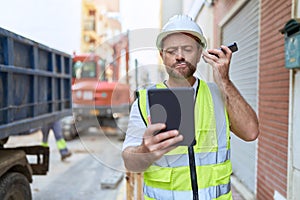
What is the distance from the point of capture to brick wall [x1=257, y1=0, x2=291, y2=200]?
352cm

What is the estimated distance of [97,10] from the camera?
27.5m

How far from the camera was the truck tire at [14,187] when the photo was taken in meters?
3.11

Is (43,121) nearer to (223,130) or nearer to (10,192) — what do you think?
(10,192)

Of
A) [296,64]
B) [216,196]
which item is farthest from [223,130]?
[296,64]

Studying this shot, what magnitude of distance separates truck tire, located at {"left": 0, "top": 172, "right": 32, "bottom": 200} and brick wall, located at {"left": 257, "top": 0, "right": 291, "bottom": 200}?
8.91ft

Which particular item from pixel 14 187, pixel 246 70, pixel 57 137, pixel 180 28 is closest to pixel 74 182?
pixel 57 137

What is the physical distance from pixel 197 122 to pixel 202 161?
200mm

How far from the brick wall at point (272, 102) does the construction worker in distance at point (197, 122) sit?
6.48 ft

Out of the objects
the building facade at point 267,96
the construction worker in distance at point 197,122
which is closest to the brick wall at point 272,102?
the building facade at point 267,96

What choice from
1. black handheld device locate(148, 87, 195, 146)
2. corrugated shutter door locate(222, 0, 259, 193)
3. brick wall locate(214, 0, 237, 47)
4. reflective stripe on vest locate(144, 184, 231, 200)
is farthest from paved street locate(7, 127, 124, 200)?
brick wall locate(214, 0, 237, 47)

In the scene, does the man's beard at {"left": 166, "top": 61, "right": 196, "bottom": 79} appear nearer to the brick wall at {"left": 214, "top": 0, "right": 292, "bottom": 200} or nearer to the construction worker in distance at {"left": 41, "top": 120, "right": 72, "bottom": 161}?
the brick wall at {"left": 214, "top": 0, "right": 292, "bottom": 200}

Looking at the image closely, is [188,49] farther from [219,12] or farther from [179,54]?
[219,12]

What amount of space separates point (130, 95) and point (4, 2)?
78.0 inches

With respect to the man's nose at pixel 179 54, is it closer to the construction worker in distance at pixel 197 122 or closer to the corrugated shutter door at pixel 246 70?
the construction worker in distance at pixel 197 122
